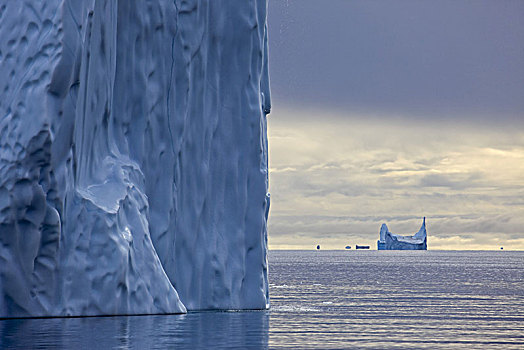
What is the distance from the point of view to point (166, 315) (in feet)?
76.6

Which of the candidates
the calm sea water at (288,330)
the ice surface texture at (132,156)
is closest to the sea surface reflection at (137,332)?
the calm sea water at (288,330)

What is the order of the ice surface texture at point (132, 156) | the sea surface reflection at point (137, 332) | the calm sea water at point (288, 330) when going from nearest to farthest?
the sea surface reflection at point (137, 332)
the calm sea water at point (288, 330)
the ice surface texture at point (132, 156)

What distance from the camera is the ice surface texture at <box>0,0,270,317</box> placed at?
20.9 metres

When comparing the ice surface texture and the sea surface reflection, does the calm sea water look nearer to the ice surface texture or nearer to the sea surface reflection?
the sea surface reflection

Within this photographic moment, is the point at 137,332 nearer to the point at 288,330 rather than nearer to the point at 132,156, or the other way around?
the point at 288,330

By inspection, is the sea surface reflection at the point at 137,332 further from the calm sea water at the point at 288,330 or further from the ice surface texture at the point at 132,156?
the ice surface texture at the point at 132,156

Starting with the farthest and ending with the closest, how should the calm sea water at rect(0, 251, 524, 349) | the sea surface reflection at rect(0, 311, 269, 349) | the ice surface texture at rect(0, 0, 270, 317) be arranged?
the ice surface texture at rect(0, 0, 270, 317) < the calm sea water at rect(0, 251, 524, 349) < the sea surface reflection at rect(0, 311, 269, 349)

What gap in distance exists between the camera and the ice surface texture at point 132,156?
20922 millimetres

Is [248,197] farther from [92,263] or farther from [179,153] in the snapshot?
[92,263]

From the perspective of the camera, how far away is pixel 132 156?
24.6 meters

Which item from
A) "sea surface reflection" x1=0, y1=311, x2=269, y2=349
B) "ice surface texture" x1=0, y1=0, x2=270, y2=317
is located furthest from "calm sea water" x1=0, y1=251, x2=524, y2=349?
"ice surface texture" x1=0, y1=0, x2=270, y2=317

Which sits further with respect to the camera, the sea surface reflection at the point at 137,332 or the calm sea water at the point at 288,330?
the calm sea water at the point at 288,330

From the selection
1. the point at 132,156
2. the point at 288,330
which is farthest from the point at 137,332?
the point at 132,156

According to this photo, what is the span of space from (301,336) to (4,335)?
5.29 meters
